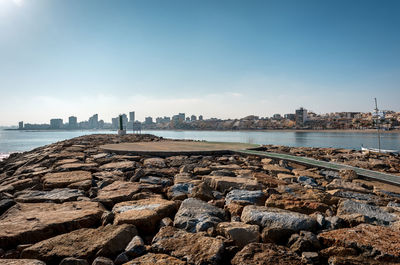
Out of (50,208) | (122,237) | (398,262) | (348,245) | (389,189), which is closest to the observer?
(398,262)

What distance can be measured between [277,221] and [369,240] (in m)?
0.61

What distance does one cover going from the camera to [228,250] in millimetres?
1688

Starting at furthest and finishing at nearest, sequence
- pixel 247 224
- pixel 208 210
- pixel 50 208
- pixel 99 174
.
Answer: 1. pixel 99 174
2. pixel 50 208
3. pixel 208 210
4. pixel 247 224

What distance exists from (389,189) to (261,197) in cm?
199

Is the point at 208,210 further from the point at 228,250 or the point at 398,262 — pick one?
the point at 398,262

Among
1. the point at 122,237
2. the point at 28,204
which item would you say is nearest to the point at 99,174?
the point at 28,204

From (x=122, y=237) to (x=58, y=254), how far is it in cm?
42

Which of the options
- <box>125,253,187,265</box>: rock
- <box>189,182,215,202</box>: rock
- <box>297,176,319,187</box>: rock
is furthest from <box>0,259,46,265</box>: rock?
<box>297,176,319,187</box>: rock

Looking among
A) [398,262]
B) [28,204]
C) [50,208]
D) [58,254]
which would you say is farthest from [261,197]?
[28,204]

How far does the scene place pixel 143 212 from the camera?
88.2 inches

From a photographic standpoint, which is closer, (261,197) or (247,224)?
(247,224)

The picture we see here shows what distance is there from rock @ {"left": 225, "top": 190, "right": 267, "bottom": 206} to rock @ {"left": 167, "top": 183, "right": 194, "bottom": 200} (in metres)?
0.51

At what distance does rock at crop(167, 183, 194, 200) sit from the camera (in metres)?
2.87

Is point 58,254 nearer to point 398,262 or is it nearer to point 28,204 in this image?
point 28,204
